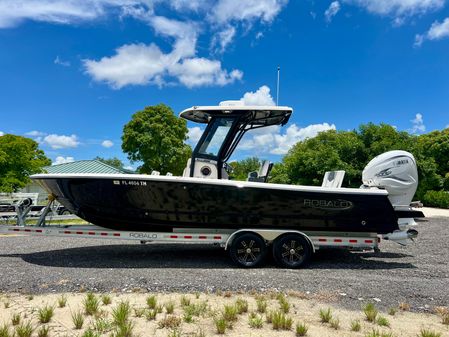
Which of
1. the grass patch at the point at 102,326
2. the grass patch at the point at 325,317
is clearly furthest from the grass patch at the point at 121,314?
the grass patch at the point at 325,317

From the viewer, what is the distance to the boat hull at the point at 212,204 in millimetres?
6480

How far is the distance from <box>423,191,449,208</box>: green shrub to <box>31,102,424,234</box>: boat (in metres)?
22.1

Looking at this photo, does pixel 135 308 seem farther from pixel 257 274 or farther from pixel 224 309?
pixel 257 274

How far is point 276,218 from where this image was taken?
6.67 m

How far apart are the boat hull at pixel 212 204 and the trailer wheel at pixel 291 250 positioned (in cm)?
22

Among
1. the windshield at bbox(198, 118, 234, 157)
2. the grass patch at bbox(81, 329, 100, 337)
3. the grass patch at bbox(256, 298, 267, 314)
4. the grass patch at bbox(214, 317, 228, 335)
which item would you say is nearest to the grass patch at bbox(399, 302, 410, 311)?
the grass patch at bbox(256, 298, 267, 314)

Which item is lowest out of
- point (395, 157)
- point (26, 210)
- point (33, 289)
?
point (33, 289)

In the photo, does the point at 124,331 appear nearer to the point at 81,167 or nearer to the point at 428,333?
the point at 428,333

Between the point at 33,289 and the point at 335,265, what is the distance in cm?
525

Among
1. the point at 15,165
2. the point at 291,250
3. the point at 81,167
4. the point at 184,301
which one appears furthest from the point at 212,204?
the point at 81,167

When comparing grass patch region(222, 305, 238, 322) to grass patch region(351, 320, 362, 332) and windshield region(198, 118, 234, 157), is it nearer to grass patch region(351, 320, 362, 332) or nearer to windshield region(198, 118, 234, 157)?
grass patch region(351, 320, 362, 332)

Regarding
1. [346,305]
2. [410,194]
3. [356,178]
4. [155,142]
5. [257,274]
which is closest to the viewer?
[346,305]

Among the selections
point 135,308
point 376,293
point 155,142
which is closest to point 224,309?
point 135,308

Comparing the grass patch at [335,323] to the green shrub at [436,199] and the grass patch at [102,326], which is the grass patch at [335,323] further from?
the green shrub at [436,199]
